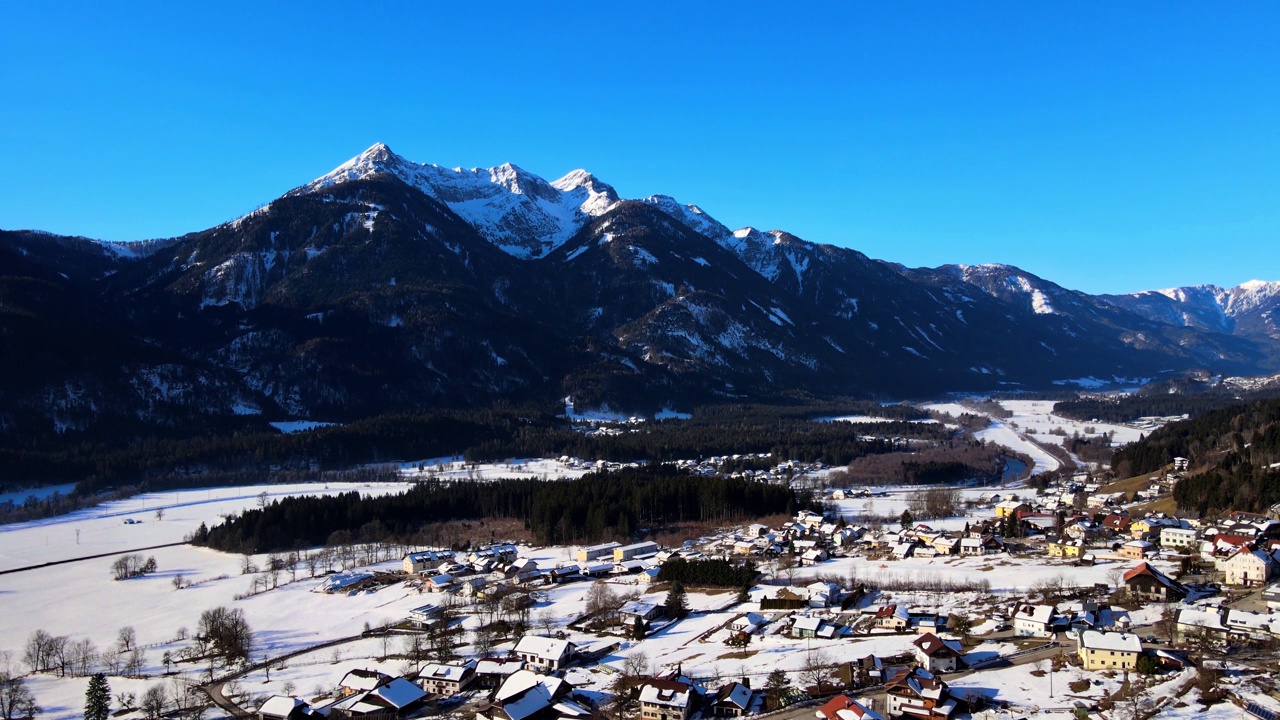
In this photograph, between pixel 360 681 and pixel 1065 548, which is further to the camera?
pixel 1065 548

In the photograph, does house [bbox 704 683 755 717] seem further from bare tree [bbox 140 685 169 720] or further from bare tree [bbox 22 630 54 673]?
bare tree [bbox 22 630 54 673]

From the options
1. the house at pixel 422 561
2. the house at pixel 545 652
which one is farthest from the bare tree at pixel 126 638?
the house at pixel 545 652

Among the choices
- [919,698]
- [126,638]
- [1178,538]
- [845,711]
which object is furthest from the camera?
[1178,538]

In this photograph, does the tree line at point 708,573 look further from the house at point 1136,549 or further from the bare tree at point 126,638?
the bare tree at point 126,638

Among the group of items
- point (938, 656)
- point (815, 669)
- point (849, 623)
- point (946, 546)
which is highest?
point (946, 546)

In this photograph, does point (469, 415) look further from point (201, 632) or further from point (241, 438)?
point (201, 632)

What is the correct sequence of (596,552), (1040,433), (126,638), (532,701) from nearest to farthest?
(532,701)
(126,638)
(596,552)
(1040,433)

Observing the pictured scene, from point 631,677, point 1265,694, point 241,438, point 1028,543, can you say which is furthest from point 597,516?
point 241,438

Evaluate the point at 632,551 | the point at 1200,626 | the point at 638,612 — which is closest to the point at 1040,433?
the point at 632,551

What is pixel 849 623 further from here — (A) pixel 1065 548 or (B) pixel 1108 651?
(A) pixel 1065 548
